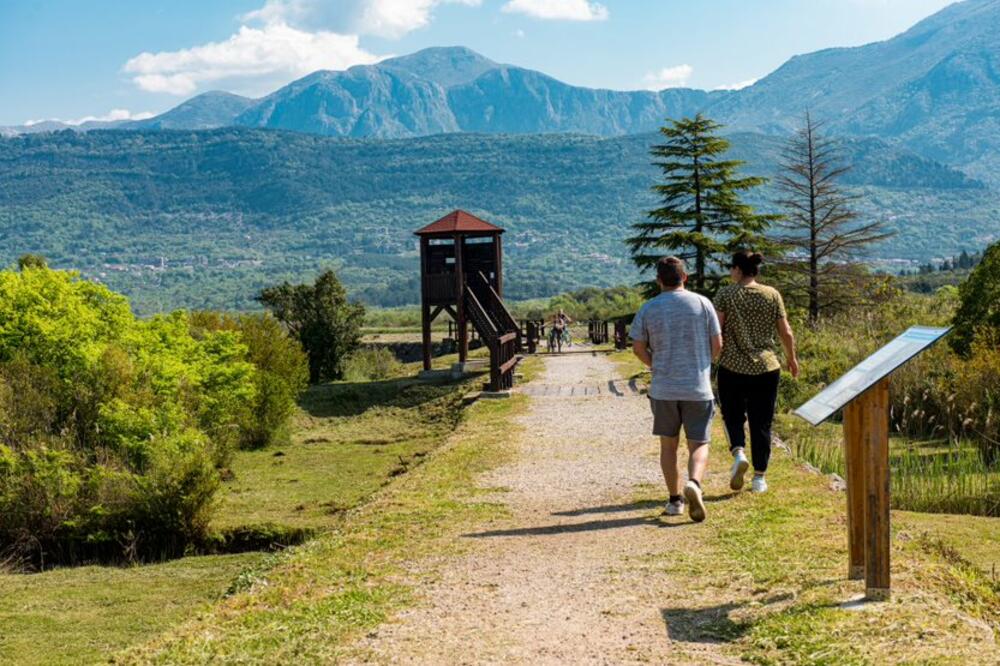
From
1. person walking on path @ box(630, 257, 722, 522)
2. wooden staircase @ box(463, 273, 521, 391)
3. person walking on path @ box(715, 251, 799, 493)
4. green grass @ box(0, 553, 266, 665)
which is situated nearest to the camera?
person walking on path @ box(630, 257, 722, 522)

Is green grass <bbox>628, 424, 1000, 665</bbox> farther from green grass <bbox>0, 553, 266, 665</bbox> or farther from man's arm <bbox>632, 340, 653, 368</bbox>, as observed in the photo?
green grass <bbox>0, 553, 266, 665</bbox>

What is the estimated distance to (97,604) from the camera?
40.0ft

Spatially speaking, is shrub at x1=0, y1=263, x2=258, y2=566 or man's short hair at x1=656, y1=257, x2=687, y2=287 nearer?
man's short hair at x1=656, y1=257, x2=687, y2=287

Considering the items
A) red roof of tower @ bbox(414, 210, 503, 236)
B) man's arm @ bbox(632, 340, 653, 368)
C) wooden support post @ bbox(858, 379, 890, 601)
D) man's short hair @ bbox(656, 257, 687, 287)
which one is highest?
red roof of tower @ bbox(414, 210, 503, 236)

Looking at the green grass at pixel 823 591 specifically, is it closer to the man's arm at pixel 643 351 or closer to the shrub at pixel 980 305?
the man's arm at pixel 643 351

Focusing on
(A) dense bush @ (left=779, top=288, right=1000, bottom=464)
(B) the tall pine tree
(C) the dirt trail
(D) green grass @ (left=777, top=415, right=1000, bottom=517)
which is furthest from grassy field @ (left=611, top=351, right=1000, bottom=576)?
(B) the tall pine tree

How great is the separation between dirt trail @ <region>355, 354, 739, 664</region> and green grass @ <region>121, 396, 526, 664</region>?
265mm

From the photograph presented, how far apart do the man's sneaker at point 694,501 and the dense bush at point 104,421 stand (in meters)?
8.15

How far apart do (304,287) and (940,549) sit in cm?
3873

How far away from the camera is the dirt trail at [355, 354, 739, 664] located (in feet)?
19.1

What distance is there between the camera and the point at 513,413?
1925 centimetres

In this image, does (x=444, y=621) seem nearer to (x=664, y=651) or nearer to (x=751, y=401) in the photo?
(x=664, y=651)

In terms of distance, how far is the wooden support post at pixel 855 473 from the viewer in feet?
20.2

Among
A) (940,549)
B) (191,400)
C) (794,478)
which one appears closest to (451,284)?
(191,400)
